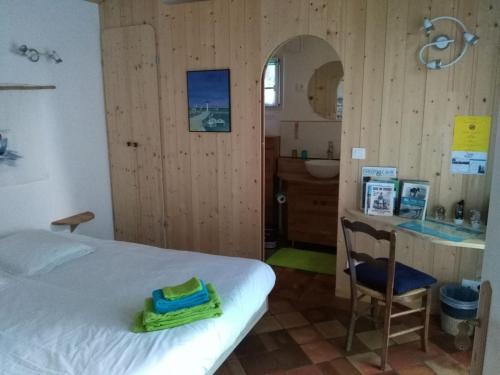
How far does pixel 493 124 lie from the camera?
8.70ft

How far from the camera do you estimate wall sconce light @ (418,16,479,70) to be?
8.57ft

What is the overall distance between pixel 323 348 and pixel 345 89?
188cm

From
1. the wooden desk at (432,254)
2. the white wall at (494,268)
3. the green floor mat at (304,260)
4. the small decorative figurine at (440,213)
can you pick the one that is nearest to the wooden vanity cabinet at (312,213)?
the green floor mat at (304,260)

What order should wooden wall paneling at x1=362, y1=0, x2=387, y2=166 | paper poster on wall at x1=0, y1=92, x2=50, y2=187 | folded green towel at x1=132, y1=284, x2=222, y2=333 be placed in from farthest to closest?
paper poster on wall at x1=0, y1=92, x2=50, y2=187, wooden wall paneling at x1=362, y1=0, x2=387, y2=166, folded green towel at x1=132, y1=284, x2=222, y2=333

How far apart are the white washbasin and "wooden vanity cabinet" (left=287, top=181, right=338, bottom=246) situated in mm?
181

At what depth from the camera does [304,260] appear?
13.6ft

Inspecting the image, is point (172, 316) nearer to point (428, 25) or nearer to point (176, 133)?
point (176, 133)

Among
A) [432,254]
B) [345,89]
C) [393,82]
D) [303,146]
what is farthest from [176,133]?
[432,254]

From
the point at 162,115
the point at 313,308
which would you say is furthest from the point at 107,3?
the point at 313,308

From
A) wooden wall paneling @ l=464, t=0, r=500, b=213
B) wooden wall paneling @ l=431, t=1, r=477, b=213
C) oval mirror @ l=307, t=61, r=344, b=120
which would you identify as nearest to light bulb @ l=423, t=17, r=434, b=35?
wooden wall paneling @ l=431, t=1, r=477, b=213

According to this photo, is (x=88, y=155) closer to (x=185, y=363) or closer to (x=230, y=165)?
(x=230, y=165)

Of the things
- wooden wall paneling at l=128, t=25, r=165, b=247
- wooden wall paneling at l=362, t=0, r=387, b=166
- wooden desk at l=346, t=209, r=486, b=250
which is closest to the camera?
wooden desk at l=346, t=209, r=486, b=250

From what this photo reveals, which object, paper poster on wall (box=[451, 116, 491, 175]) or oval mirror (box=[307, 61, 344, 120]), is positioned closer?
paper poster on wall (box=[451, 116, 491, 175])

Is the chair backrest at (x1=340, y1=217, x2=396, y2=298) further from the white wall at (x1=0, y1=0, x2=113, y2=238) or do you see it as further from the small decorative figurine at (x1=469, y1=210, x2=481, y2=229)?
the white wall at (x1=0, y1=0, x2=113, y2=238)
